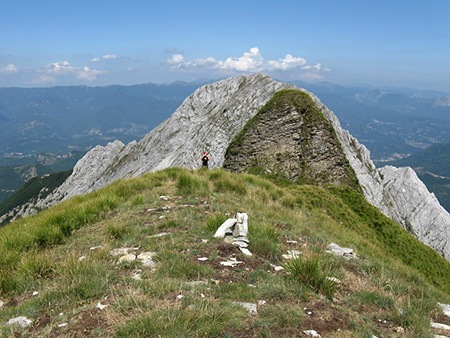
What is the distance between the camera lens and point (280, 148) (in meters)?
35.5

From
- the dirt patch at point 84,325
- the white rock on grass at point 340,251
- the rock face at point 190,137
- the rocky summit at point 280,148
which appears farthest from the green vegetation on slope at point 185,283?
the rock face at point 190,137

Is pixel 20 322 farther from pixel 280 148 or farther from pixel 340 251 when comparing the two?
pixel 280 148

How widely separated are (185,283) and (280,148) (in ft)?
98.1

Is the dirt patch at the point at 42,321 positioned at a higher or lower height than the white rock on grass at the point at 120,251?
higher

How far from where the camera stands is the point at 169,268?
728 centimetres

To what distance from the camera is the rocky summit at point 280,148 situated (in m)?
35.5

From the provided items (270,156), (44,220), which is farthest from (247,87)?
(44,220)

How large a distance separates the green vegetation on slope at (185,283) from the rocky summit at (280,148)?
23929 mm

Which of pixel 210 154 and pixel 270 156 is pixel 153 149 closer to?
pixel 210 154

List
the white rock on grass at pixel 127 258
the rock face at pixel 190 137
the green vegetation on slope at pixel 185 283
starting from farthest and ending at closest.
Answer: the rock face at pixel 190 137 → the white rock on grass at pixel 127 258 → the green vegetation on slope at pixel 185 283

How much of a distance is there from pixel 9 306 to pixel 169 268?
9.89 ft

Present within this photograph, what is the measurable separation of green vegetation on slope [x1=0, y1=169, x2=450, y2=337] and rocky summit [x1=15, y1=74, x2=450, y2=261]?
2393cm

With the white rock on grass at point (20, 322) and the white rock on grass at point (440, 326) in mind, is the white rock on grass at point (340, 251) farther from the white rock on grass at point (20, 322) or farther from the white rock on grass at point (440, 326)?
the white rock on grass at point (20, 322)

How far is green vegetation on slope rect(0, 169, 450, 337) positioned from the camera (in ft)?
17.9
